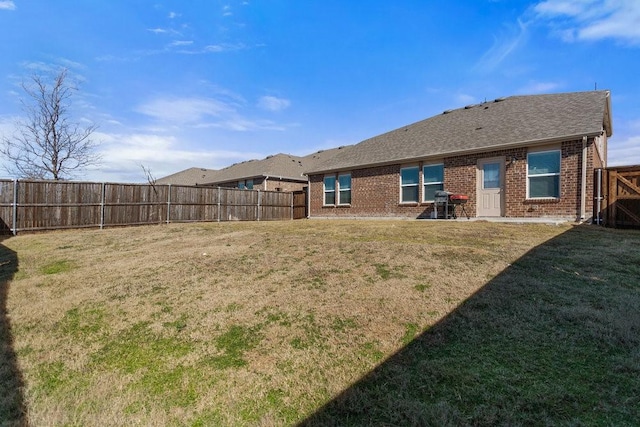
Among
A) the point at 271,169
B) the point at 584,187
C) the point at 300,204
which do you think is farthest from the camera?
the point at 271,169

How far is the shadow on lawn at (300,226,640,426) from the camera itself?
1914 millimetres

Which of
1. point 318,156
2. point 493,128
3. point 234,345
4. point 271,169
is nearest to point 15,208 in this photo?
point 234,345

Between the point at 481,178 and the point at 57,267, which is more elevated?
the point at 481,178

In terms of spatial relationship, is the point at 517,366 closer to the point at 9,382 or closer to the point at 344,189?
the point at 9,382

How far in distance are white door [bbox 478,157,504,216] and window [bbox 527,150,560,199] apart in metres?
0.92

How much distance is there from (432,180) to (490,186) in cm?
228

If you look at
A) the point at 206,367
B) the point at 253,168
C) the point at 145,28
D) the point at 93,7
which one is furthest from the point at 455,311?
the point at 253,168

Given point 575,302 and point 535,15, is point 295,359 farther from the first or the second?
point 535,15

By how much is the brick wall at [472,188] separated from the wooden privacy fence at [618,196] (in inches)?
9.4

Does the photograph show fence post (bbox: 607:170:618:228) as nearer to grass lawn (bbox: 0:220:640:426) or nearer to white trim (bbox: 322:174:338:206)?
grass lawn (bbox: 0:220:640:426)

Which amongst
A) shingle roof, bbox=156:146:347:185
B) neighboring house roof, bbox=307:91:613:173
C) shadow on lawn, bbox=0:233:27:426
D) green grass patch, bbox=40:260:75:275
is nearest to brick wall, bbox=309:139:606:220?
neighboring house roof, bbox=307:91:613:173

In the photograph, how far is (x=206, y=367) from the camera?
8.52 ft

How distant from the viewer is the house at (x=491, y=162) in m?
9.90

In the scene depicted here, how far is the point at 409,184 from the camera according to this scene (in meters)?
14.0
